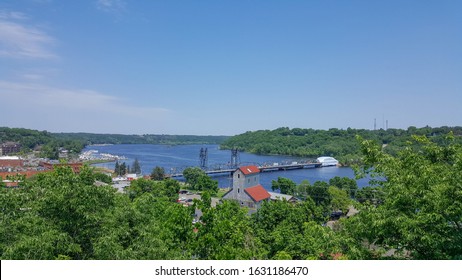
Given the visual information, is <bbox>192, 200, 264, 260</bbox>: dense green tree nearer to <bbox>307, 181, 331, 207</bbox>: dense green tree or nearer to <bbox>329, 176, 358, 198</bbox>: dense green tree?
<bbox>307, 181, 331, 207</bbox>: dense green tree

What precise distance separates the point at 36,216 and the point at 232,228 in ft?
7.80

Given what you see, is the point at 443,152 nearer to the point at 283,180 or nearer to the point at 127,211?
the point at 127,211

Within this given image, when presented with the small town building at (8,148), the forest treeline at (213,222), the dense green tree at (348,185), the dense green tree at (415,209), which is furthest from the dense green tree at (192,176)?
the small town building at (8,148)

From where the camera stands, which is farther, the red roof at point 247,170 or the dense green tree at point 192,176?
the dense green tree at point 192,176

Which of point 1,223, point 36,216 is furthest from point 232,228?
point 1,223

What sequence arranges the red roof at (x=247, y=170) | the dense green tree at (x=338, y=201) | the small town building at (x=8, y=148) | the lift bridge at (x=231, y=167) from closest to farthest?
the red roof at (x=247, y=170) → the dense green tree at (x=338, y=201) → the lift bridge at (x=231, y=167) → the small town building at (x=8, y=148)

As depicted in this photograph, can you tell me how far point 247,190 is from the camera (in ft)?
61.2

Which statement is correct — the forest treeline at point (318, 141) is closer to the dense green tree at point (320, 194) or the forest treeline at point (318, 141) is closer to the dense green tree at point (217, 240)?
the dense green tree at point (320, 194)

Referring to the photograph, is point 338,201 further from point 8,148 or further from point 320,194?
point 8,148

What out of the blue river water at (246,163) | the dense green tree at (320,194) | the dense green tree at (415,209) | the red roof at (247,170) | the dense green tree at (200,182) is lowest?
the blue river water at (246,163)

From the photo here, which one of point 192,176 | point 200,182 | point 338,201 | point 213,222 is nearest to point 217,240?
point 213,222

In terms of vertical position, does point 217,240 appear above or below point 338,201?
above

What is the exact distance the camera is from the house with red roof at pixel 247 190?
18500mm
